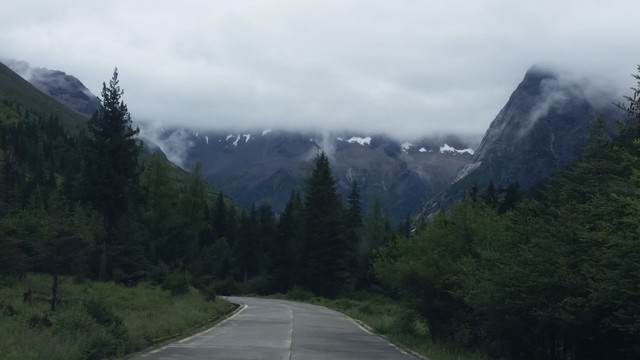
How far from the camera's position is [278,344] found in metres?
22.0

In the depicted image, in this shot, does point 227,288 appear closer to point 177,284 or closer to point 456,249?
point 177,284

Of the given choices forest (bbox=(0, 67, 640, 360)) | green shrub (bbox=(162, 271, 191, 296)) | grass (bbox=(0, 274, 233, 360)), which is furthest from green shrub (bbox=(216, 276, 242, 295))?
grass (bbox=(0, 274, 233, 360))

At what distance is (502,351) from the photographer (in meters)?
19.3

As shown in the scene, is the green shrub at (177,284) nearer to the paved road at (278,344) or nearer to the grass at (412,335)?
the grass at (412,335)

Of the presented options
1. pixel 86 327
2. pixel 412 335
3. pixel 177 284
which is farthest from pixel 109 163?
pixel 86 327

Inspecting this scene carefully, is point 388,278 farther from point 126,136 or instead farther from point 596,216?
point 126,136

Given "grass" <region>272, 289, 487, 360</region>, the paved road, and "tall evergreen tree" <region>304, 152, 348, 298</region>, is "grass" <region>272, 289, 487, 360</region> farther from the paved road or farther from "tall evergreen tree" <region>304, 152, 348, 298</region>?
"tall evergreen tree" <region>304, 152, 348, 298</region>

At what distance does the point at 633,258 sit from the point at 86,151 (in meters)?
44.4

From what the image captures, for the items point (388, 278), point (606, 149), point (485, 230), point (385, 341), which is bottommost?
point (385, 341)

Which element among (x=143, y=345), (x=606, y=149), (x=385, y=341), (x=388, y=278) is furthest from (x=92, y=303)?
(x=606, y=149)

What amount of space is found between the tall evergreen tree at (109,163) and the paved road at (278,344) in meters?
20.7

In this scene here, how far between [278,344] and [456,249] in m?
7.25

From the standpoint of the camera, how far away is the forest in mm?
13742

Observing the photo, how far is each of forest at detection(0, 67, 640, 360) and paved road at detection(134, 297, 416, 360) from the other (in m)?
→ 2.67
